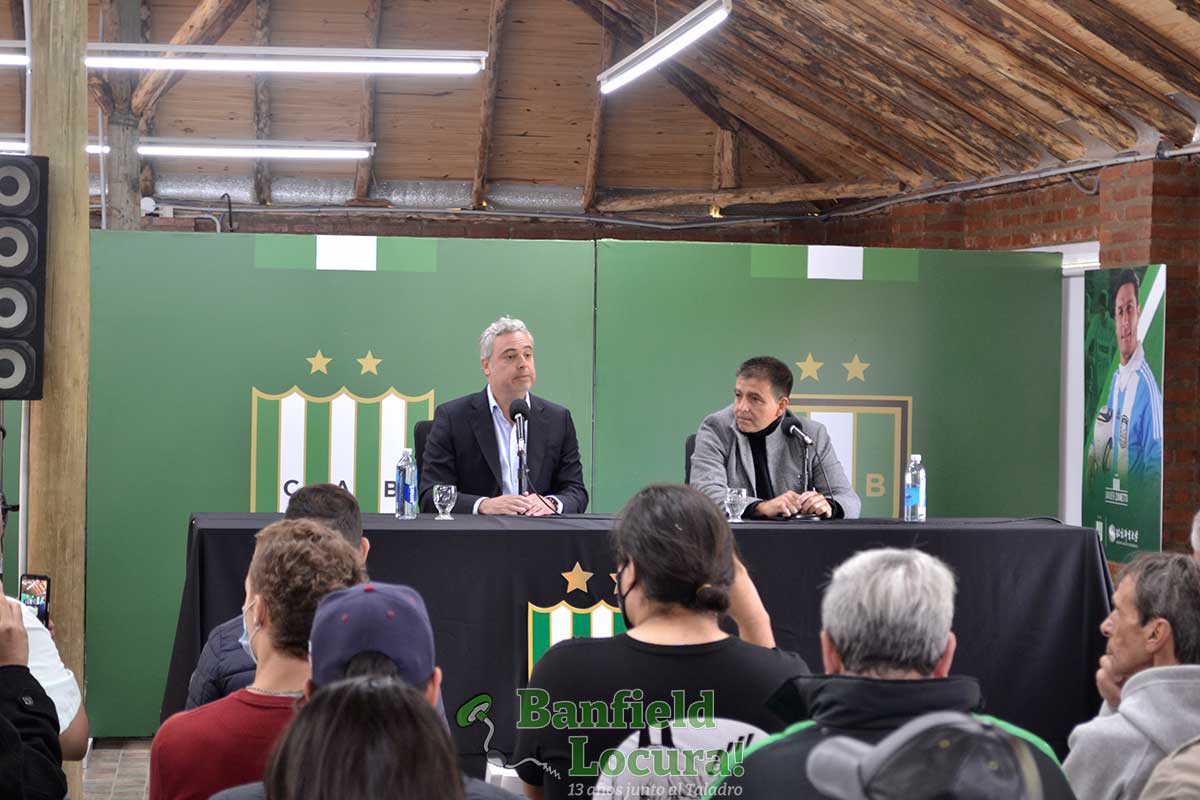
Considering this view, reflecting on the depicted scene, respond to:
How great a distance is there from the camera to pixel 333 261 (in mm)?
6289

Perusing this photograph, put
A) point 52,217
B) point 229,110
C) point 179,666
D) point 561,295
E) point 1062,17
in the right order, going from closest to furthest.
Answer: point 179,666, point 52,217, point 1062,17, point 561,295, point 229,110

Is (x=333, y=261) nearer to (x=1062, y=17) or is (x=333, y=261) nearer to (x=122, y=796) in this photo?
(x=122, y=796)

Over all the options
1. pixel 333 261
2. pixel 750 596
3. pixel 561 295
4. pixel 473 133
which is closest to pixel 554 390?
pixel 561 295

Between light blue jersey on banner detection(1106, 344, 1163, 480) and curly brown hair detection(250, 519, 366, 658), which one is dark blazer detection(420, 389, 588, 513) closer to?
curly brown hair detection(250, 519, 366, 658)

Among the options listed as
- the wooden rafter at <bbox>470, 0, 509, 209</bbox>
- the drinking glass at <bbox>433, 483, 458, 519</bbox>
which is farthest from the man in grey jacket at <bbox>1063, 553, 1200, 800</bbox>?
the wooden rafter at <bbox>470, 0, 509, 209</bbox>

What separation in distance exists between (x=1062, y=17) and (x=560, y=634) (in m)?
3.79

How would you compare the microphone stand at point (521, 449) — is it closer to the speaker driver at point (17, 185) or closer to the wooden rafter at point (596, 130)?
the speaker driver at point (17, 185)

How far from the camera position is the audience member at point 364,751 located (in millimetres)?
1307

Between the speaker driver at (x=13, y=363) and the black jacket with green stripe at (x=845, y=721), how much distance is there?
3491 millimetres

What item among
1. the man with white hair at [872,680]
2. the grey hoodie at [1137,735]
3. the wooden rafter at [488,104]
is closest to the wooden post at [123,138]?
the wooden rafter at [488,104]

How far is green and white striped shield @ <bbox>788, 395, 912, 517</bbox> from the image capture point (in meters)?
6.71

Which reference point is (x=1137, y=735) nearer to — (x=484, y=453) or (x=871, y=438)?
(x=484, y=453)

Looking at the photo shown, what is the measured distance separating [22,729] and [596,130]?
9.71m

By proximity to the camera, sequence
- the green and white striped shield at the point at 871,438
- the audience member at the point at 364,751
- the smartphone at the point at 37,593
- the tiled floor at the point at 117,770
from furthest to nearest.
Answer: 1. the green and white striped shield at the point at 871,438
2. the tiled floor at the point at 117,770
3. the smartphone at the point at 37,593
4. the audience member at the point at 364,751
